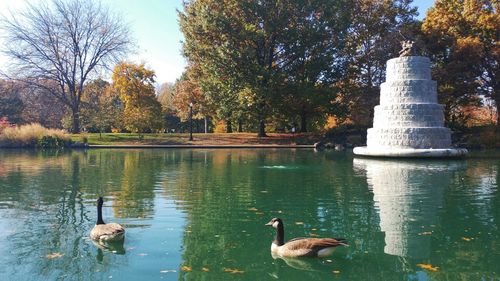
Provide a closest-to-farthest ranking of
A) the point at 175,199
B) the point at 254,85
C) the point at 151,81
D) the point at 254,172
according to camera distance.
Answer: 1. the point at 175,199
2. the point at 254,172
3. the point at 254,85
4. the point at 151,81

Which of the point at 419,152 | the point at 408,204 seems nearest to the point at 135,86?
the point at 419,152

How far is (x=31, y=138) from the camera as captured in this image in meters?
43.5

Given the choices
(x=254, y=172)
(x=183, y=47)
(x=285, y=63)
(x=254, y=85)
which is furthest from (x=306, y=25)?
(x=254, y=172)

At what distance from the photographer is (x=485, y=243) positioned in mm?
8023

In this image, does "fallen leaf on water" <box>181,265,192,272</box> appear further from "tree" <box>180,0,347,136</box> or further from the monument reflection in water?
"tree" <box>180,0,347,136</box>

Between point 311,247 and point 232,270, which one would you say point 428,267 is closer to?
point 311,247

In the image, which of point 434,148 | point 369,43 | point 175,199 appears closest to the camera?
point 175,199

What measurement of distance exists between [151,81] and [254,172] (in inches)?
1687

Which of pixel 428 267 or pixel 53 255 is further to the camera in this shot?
pixel 53 255

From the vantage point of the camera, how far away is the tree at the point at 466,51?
4550 cm

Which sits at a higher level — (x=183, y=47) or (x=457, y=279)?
(x=183, y=47)

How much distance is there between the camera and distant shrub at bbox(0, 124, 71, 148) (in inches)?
1689

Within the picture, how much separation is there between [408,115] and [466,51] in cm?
1881

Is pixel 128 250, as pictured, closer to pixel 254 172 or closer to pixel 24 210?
pixel 24 210
